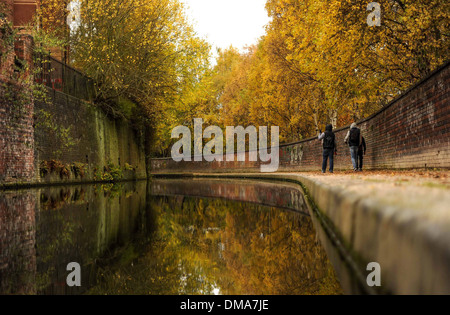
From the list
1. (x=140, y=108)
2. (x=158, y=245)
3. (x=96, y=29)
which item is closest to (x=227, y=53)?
(x=140, y=108)

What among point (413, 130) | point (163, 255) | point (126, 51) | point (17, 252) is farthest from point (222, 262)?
point (126, 51)

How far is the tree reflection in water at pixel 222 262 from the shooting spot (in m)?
2.80

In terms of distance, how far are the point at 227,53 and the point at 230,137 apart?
49.3 ft

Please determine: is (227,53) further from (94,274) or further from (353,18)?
(94,274)

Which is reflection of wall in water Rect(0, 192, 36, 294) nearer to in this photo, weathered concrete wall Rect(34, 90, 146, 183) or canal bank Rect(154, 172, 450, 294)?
canal bank Rect(154, 172, 450, 294)

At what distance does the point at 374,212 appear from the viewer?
2406 mm

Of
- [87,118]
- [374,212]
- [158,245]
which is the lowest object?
[158,245]
